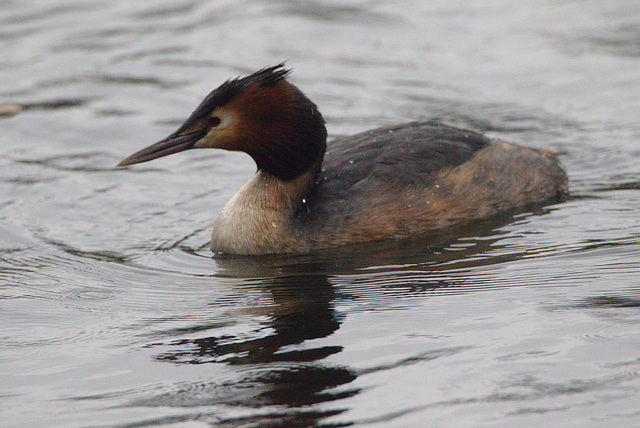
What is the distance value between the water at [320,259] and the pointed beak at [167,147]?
2.51 feet

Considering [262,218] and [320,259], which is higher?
[262,218]

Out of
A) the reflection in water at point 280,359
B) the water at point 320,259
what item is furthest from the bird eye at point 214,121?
the reflection in water at point 280,359

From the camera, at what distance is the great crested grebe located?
298 inches

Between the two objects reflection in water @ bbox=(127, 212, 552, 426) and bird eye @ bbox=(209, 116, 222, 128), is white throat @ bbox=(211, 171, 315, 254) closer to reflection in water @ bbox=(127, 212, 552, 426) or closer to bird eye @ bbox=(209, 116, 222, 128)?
reflection in water @ bbox=(127, 212, 552, 426)

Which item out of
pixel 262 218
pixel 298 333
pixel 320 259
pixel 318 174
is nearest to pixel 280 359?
pixel 298 333

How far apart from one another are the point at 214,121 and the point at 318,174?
0.99m

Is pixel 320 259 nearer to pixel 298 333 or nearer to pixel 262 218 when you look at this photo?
pixel 262 218

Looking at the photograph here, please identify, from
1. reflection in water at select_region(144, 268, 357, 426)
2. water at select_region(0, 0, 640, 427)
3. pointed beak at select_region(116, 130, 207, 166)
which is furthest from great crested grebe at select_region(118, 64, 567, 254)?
reflection in water at select_region(144, 268, 357, 426)

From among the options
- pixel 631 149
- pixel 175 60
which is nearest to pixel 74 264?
pixel 631 149

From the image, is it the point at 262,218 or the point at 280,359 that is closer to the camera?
the point at 280,359

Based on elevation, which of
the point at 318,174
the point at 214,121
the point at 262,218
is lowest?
the point at 262,218

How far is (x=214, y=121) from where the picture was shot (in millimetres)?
7551

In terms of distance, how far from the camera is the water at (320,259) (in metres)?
4.93

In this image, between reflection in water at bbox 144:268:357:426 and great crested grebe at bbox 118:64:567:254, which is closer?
reflection in water at bbox 144:268:357:426
